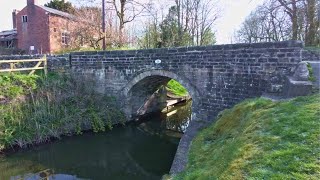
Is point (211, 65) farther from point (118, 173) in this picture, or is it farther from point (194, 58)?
point (118, 173)

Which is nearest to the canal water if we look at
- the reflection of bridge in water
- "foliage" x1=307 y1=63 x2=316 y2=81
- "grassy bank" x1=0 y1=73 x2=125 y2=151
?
the reflection of bridge in water

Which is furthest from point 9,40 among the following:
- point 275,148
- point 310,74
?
point 275,148

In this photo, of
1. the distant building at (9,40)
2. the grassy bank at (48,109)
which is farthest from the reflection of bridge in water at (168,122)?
the distant building at (9,40)

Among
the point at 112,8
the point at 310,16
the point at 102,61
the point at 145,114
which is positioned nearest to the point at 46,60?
the point at 102,61

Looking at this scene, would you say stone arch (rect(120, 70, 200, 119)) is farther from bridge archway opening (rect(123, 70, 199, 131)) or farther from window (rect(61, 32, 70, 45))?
window (rect(61, 32, 70, 45))

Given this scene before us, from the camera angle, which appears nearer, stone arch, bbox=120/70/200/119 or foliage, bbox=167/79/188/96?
stone arch, bbox=120/70/200/119

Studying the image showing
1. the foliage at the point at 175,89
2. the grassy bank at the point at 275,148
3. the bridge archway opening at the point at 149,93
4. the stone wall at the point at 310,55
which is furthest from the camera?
the foliage at the point at 175,89

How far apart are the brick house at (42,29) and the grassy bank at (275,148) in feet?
69.2

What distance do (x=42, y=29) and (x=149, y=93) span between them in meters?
13.9

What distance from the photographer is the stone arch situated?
10.9 m

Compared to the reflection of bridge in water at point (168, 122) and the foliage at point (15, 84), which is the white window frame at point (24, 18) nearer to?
the foliage at point (15, 84)

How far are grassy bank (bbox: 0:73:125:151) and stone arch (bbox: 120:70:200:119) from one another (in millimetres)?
640

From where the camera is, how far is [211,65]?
10141 mm

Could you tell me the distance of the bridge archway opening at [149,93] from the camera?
1104cm
